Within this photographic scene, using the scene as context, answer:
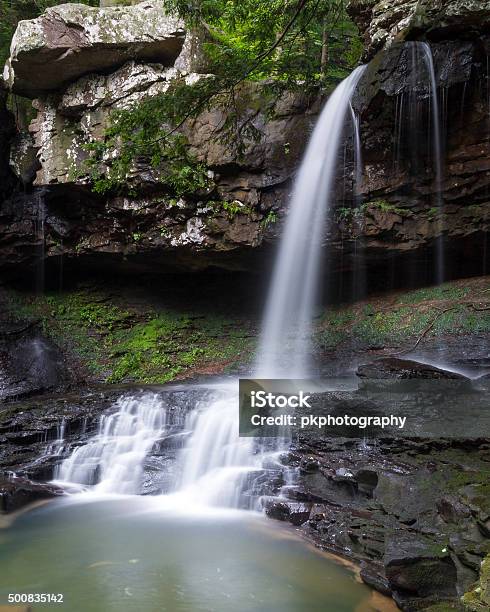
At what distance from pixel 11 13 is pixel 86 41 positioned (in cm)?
623

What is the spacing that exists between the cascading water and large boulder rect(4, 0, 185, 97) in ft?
14.4

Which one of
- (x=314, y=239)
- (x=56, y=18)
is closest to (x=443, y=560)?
(x=314, y=239)

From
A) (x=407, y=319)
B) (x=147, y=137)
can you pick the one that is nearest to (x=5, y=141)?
(x=147, y=137)

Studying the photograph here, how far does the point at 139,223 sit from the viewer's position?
11641 millimetres

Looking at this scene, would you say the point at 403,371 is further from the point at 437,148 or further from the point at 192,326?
the point at 192,326

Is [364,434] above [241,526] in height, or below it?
above

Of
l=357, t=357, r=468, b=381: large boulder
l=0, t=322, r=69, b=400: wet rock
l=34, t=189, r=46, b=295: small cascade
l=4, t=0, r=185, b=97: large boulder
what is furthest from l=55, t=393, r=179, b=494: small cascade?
l=4, t=0, r=185, b=97: large boulder

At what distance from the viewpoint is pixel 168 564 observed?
494 centimetres

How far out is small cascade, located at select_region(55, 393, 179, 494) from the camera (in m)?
7.36

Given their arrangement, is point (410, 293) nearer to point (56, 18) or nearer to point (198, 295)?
point (198, 295)

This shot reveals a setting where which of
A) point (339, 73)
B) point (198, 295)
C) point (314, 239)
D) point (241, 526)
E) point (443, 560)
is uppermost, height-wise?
point (339, 73)

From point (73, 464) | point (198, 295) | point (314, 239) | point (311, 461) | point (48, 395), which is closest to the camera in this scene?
point (311, 461)

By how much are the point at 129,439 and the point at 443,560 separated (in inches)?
205

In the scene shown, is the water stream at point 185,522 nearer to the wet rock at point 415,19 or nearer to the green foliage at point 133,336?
the wet rock at point 415,19
